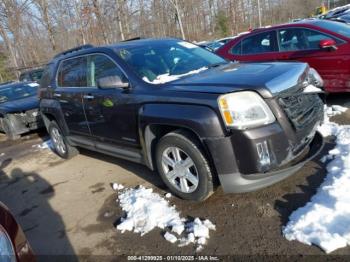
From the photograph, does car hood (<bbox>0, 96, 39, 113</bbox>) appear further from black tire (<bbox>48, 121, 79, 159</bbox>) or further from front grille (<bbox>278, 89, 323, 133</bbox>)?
front grille (<bbox>278, 89, 323, 133</bbox>)

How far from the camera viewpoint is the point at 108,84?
4.03 m

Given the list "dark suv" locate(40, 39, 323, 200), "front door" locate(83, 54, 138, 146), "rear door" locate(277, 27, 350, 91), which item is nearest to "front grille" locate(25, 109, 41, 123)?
"dark suv" locate(40, 39, 323, 200)

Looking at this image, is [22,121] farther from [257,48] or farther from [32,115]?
[257,48]

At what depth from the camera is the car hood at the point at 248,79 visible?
128 inches

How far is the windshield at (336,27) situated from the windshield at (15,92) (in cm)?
786

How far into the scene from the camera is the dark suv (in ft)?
10.5

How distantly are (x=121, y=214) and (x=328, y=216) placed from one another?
7.16ft

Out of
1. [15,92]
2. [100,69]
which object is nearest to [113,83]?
[100,69]

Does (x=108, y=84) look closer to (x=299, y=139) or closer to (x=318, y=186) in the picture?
(x=299, y=139)

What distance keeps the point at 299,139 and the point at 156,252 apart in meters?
1.73

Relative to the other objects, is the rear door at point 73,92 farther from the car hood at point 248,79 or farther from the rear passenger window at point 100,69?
the car hood at point 248,79

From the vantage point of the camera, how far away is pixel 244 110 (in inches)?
125

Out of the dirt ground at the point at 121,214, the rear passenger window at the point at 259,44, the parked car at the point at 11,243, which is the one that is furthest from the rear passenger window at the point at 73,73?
the rear passenger window at the point at 259,44

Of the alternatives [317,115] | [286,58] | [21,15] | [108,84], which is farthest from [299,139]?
[21,15]
